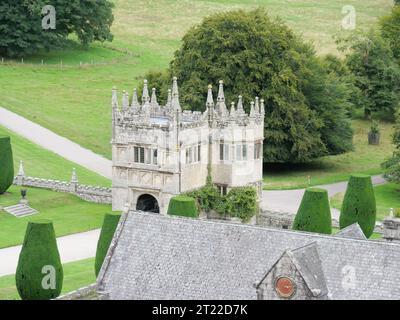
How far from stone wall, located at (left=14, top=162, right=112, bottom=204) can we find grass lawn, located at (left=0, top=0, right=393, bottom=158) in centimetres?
1436

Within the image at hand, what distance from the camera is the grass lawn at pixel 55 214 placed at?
329ft

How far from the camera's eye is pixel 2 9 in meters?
152

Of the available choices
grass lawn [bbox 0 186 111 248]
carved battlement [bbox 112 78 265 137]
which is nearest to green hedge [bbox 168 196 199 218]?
grass lawn [bbox 0 186 111 248]

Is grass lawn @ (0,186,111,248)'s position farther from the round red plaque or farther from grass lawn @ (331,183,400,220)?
the round red plaque

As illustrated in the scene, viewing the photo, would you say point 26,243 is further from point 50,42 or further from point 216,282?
point 50,42

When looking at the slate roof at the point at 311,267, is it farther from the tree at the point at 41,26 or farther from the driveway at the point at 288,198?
the tree at the point at 41,26

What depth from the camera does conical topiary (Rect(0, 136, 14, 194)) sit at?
107 metres

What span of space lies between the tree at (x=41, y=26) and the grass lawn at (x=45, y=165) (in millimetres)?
29212

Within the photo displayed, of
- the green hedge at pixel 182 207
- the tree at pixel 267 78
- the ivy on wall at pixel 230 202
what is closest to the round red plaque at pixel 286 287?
the green hedge at pixel 182 207

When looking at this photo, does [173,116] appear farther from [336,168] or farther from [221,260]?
[221,260]

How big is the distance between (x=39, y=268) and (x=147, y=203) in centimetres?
2596

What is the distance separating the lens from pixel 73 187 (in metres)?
112

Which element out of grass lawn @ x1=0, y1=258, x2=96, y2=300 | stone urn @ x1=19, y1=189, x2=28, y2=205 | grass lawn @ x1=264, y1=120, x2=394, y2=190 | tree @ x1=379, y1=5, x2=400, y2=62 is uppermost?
tree @ x1=379, y1=5, x2=400, y2=62

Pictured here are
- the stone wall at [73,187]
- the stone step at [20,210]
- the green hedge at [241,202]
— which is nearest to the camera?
the stone step at [20,210]
